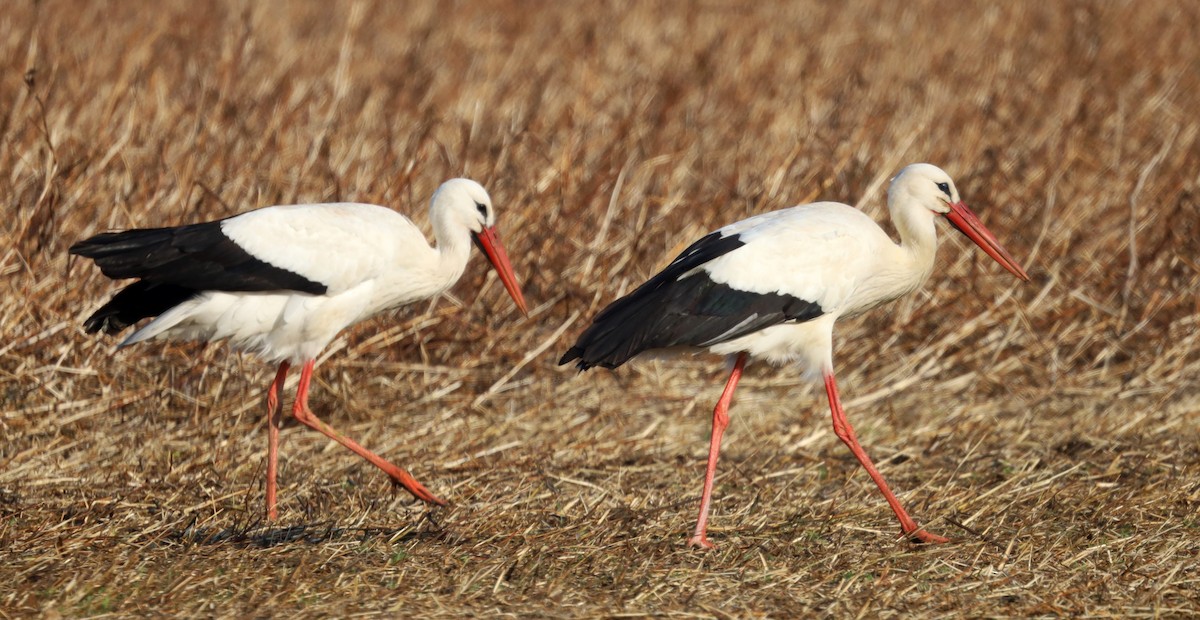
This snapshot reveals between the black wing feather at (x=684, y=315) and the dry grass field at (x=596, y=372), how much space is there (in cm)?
57

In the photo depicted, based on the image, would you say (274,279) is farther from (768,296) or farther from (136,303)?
(768,296)

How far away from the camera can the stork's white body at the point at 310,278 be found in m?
4.96

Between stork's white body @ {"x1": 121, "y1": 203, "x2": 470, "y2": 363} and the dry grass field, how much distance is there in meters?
0.50

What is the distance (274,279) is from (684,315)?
1.44 metres

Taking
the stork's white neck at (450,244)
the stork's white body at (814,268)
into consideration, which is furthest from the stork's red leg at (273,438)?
the stork's white body at (814,268)

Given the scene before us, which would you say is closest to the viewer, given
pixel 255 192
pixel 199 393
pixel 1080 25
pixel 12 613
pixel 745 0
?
pixel 12 613

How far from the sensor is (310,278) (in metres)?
4.97

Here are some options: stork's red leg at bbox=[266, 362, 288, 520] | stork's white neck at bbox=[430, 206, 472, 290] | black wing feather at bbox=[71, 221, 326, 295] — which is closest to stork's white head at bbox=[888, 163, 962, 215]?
stork's white neck at bbox=[430, 206, 472, 290]

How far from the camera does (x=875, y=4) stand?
1293 cm

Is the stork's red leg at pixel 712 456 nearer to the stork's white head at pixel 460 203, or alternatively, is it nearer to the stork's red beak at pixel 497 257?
the stork's red beak at pixel 497 257

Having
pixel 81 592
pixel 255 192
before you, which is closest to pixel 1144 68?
pixel 255 192

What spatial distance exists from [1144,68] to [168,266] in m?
7.84

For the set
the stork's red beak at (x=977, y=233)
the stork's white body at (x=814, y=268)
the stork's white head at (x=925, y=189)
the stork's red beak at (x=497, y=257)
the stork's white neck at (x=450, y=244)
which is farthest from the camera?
the stork's red beak at (x=497, y=257)

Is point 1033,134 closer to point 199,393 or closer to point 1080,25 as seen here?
point 1080,25
